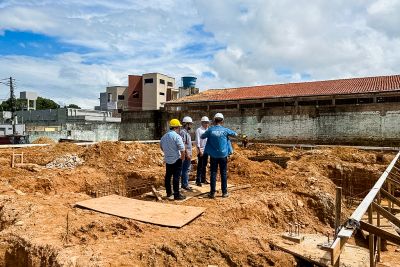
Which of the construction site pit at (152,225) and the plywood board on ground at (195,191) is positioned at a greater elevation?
the plywood board on ground at (195,191)

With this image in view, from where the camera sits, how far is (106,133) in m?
31.1

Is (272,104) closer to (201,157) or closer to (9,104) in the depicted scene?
(201,157)

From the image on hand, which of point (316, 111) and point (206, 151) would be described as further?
point (316, 111)

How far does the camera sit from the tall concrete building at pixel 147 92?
41781 mm

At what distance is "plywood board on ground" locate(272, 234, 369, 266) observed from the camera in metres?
4.69

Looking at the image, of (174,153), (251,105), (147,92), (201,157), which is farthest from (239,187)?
(147,92)

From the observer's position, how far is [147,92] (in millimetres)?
42406

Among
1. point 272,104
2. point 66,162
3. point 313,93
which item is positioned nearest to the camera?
point 66,162

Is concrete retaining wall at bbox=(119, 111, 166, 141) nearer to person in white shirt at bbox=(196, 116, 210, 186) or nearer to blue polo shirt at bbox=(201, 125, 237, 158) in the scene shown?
person in white shirt at bbox=(196, 116, 210, 186)

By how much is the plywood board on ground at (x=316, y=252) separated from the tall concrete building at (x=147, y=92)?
118 feet

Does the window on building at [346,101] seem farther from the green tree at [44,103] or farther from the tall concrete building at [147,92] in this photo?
the green tree at [44,103]

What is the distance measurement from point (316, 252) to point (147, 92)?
128 feet

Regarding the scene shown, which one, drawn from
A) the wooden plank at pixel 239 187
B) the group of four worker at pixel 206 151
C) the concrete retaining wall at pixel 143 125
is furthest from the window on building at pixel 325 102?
the group of four worker at pixel 206 151

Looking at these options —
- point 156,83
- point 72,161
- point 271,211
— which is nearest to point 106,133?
point 156,83
